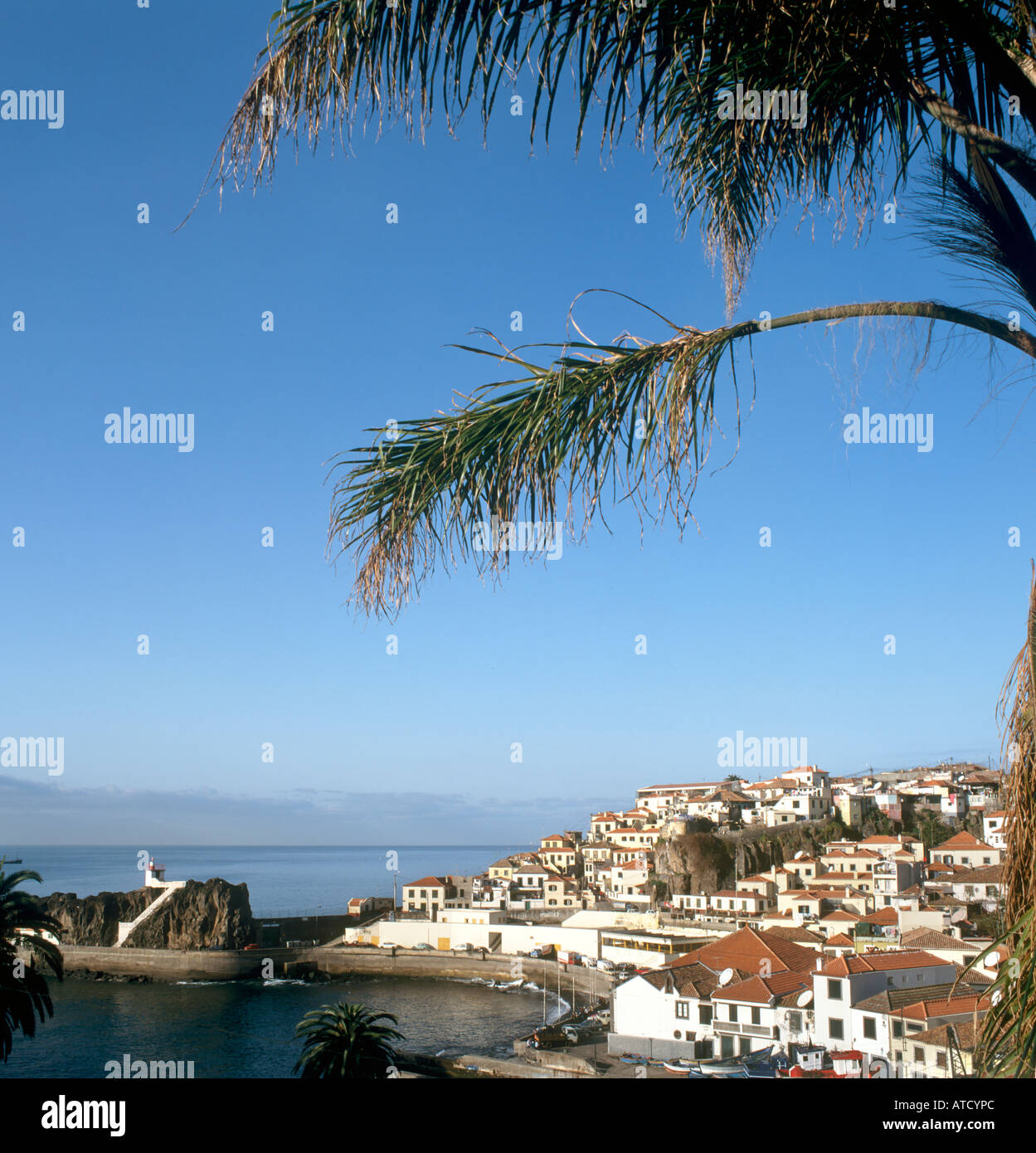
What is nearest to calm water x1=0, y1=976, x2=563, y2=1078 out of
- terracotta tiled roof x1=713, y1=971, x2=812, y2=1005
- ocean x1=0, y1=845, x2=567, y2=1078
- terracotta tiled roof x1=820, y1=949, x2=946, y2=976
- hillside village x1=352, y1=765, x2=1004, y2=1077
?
ocean x1=0, y1=845, x2=567, y2=1078

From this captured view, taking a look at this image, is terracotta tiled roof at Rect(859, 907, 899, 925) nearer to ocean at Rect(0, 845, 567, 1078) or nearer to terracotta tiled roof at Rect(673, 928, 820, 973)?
terracotta tiled roof at Rect(673, 928, 820, 973)

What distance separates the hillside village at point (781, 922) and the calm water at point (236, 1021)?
3.66 m

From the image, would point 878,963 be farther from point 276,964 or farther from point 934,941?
point 276,964

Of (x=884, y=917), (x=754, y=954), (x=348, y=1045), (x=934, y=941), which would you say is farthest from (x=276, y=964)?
(x=348, y=1045)

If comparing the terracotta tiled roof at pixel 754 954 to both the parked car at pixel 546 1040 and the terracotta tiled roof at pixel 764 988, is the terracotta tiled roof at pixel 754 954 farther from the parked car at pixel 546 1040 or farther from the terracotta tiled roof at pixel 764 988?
the parked car at pixel 546 1040

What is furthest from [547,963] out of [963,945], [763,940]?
[963,945]

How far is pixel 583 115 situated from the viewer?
1500mm

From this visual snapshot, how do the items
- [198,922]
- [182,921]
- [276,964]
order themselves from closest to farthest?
[276,964] < [198,922] < [182,921]

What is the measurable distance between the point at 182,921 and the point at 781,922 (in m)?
24.4

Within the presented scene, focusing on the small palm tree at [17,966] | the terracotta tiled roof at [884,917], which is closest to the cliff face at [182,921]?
the terracotta tiled roof at [884,917]

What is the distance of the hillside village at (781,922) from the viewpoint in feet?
43.7

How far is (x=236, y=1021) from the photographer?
26.8 metres
